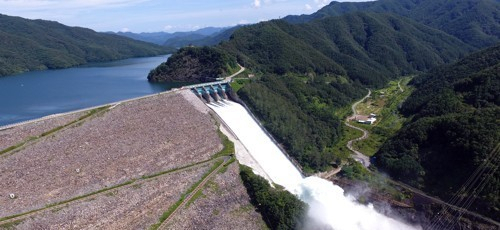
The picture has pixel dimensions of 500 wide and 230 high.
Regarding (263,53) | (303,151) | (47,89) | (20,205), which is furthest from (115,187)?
(263,53)

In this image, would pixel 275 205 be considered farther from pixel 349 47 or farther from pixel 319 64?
pixel 349 47

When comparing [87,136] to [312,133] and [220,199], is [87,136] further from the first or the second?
[312,133]

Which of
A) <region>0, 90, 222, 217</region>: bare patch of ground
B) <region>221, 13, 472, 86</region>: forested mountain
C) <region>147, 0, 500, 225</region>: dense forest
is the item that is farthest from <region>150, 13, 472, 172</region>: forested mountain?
<region>0, 90, 222, 217</region>: bare patch of ground

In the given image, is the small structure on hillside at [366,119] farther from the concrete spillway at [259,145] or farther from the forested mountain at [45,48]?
the forested mountain at [45,48]

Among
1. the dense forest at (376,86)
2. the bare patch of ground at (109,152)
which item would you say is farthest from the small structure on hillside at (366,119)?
the bare patch of ground at (109,152)

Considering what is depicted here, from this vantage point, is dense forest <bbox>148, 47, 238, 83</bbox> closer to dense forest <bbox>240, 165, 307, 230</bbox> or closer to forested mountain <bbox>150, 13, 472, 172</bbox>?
forested mountain <bbox>150, 13, 472, 172</bbox>

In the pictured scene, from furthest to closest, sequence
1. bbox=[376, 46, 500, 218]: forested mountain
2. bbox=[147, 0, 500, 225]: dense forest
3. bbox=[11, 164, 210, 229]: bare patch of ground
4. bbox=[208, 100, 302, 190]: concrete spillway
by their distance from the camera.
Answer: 1. bbox=[208, 100, 302, 190]: concrete spillway
2. bbox=[147, 0, 500, 225]: dense forest
3. bbox=[376, 46, 500, 218]: forested mountain
4. bbox=[11, 164, 210, 229]: bare patch of ground
